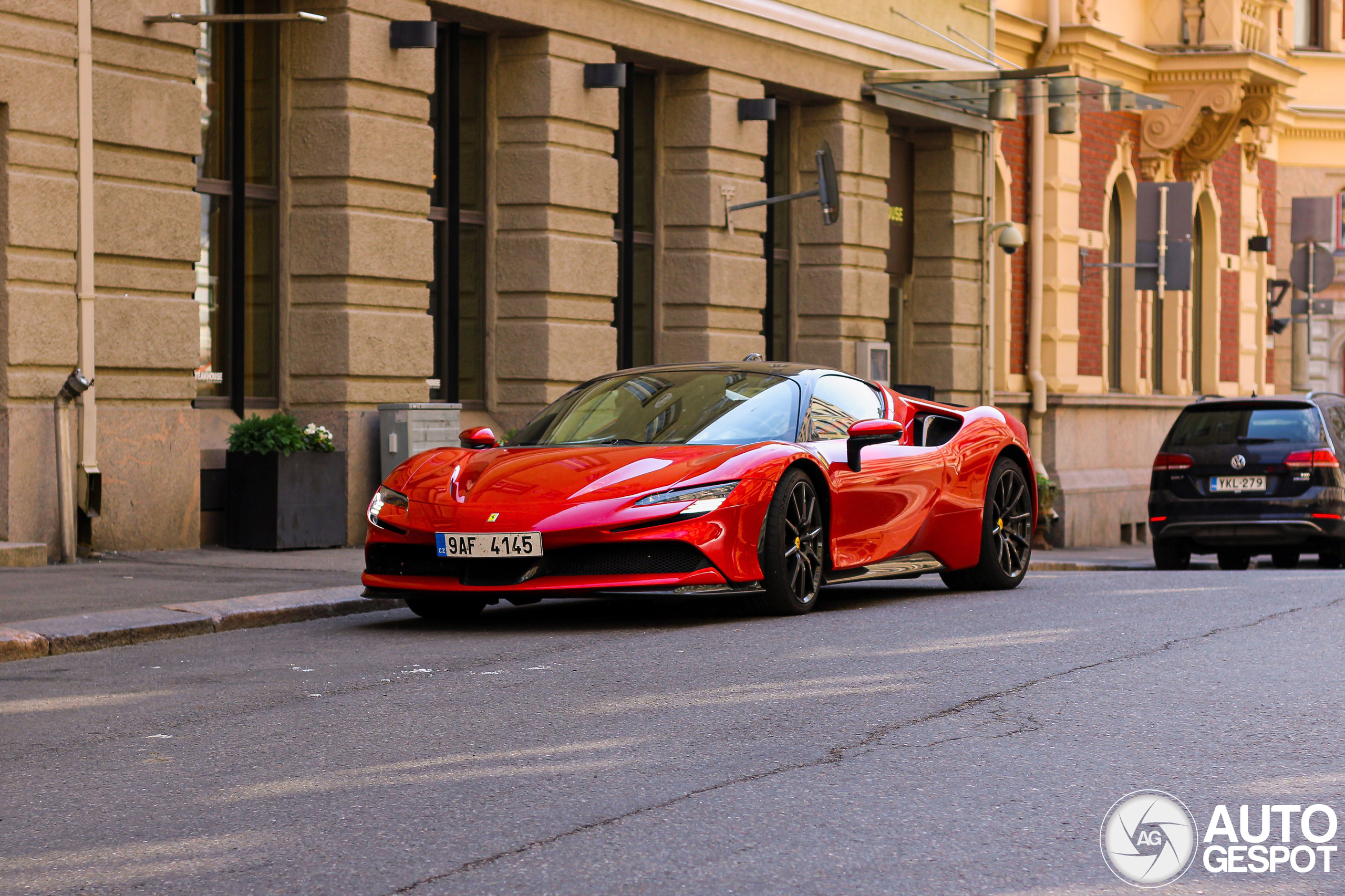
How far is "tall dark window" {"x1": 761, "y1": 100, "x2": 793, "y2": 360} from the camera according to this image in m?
21.6

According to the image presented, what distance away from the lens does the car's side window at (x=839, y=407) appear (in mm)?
10359

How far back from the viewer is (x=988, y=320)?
25.2 meters

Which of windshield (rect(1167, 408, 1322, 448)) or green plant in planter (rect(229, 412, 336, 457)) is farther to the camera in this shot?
windshield (rect(1167, 408, 1322, 448))

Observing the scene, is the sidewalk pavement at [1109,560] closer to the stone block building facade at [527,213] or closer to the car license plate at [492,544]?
the stone block building facade at [527,213]

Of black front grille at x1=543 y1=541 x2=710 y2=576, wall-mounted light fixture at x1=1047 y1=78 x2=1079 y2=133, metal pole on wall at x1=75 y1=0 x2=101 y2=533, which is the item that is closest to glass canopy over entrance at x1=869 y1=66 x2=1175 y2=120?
wall-mounted light fixture at x1=1047 y1=78 x2=1079 y2=133

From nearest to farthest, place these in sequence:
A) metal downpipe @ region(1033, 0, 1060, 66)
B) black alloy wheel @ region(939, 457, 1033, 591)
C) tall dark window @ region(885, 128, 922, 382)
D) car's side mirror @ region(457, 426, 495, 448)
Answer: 1. car's side mirror @ region(457, 426, 495, 448)
2. black alloy wheel @ region(939, 457, 1033, 591)
3. tall dark window @ region(885, 128, 922, 382)
4. metal downpipe @ region(1033, 0, 1060, 66)

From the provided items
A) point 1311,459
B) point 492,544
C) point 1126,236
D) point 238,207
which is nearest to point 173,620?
point 492,544

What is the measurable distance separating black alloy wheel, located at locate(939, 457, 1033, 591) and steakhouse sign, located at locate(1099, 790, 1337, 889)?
20.6 ft

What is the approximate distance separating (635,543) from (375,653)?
1296mm

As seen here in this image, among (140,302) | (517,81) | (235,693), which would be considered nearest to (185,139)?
(140,302)

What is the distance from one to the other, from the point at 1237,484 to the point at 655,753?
1273cm

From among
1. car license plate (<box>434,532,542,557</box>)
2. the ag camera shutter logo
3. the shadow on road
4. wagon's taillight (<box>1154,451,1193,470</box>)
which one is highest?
wagon's taillight (<box>1154,451,1193,470</box>)

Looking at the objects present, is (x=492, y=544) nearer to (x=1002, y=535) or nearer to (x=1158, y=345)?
(x=1002, y=535)

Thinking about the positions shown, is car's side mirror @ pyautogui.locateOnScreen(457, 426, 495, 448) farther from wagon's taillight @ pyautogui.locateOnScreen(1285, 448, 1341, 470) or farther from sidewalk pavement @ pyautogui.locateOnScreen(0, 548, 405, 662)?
wagon's taillight @ pyautogui.locateOnScreen(1285, 448, 1341, 470)
